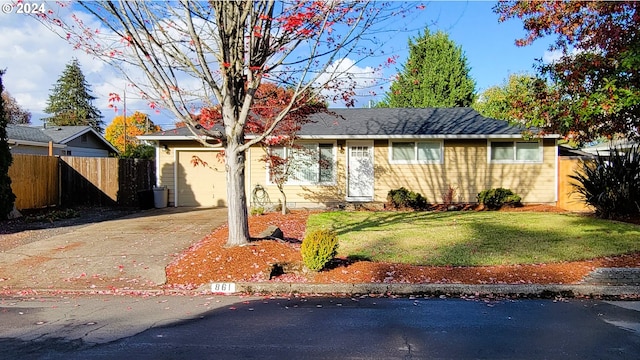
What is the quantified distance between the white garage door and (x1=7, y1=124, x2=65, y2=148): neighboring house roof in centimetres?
922

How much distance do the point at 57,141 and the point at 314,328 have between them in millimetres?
25914

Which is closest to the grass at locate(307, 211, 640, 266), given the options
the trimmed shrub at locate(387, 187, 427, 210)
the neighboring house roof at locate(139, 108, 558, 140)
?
the trimmed shrub at locate(387, 187, 427, 210)

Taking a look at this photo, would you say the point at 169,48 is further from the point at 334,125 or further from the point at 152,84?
the point at 334,125

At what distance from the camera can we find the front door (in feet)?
54.4

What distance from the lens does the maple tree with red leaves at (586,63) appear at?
24.5 ft

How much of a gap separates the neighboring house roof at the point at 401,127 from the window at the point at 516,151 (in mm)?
591

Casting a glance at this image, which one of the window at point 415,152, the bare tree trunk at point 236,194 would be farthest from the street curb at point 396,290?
the window at point 415,152

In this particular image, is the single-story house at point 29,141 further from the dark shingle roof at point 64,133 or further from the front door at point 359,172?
the front door at point 359,172

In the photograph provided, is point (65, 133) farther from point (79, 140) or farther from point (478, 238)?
point (478, 238)

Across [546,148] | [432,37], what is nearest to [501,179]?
[546,148]

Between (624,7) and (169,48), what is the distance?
8165 mm

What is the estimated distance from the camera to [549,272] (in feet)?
23.7

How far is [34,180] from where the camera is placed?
15.8 m

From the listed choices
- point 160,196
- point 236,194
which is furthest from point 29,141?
point 236,194
